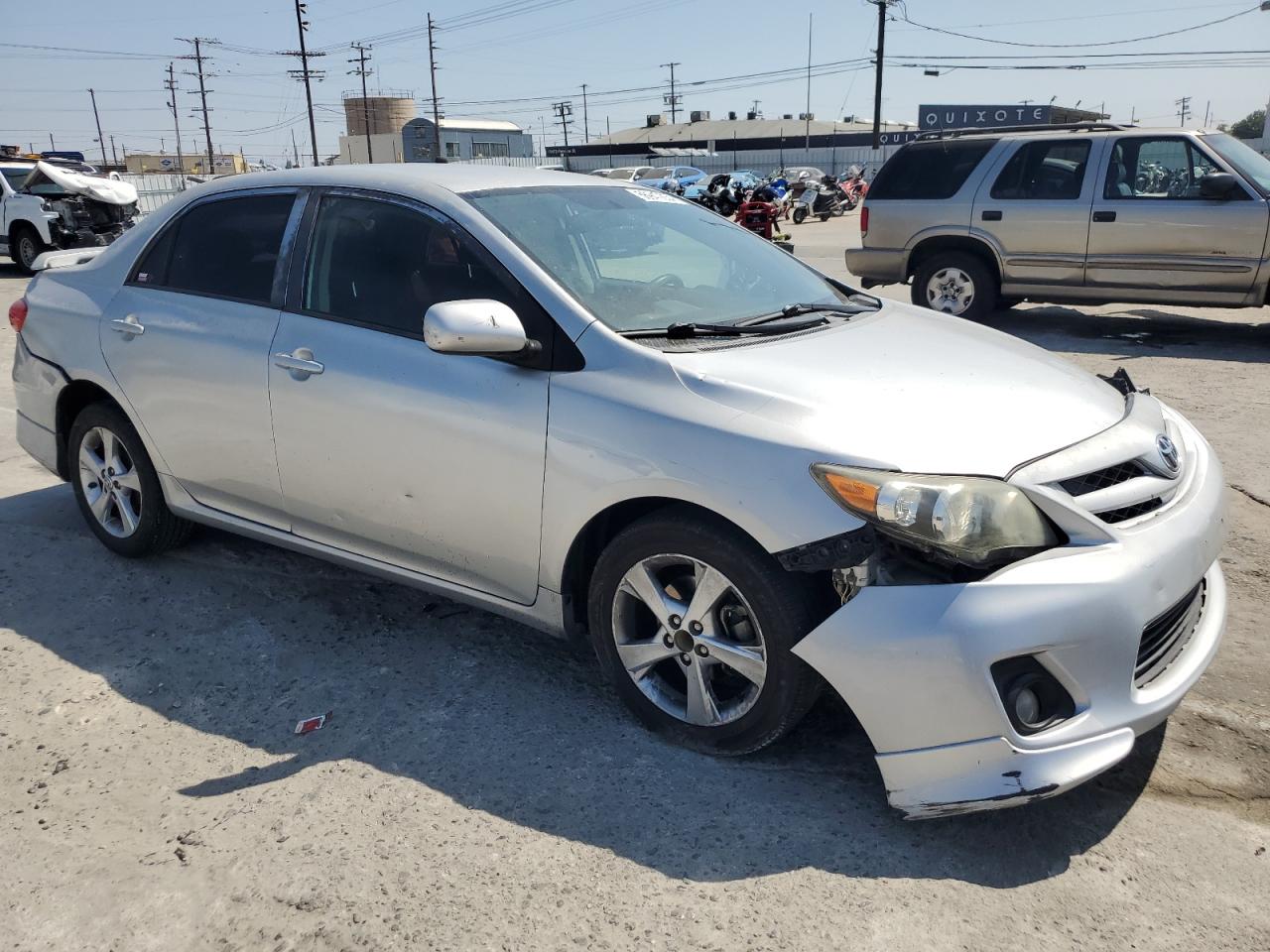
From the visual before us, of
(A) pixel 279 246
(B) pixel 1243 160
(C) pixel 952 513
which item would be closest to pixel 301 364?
(A) pixel 279 246

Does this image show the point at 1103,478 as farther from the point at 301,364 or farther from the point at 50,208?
the point at 50,208

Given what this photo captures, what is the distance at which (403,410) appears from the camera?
3387 mm

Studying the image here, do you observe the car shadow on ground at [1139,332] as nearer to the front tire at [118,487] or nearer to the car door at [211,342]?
the car door at [211,342]

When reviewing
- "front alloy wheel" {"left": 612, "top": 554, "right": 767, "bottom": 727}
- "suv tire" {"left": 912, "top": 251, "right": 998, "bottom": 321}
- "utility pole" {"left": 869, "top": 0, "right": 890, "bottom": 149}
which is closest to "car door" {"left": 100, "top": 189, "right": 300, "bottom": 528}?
"front alloy wheel" {"left": 612, "top": 554, "right": 767, "bottom": 727}

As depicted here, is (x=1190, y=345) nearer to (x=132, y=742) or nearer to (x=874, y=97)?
(x=132, y=742)

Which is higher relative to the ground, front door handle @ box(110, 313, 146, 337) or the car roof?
the car roof

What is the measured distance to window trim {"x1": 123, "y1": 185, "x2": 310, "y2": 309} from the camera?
3.87 m

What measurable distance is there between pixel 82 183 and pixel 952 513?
62.0ft

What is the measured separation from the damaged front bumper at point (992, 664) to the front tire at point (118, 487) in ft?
10.2

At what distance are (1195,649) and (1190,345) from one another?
7.26 meters

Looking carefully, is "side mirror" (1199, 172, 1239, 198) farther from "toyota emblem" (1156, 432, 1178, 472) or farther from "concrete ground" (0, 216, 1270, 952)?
"toyota emblem" (1156, 432, 1178, 472)

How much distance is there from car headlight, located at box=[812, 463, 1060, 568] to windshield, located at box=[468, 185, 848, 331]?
102cm

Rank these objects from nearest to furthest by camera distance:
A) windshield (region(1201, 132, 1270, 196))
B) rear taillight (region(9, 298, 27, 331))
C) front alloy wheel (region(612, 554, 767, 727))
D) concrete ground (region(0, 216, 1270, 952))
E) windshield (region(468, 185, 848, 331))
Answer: concrete ground (region(0, 216, 1270, 952)) < front alloy wheel (region(612, 554, 767, 727)) < windshield (region(468, 185, 848, 331)) < rear taillight (region(9, 298, 27, 331)) < windshield (region(1201, 132, 1270, 196))

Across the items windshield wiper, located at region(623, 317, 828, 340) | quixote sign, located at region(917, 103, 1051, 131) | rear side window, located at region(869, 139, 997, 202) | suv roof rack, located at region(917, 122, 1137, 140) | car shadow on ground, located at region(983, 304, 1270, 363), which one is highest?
quixote sign, located at region(917, 103, 1051, 131)
